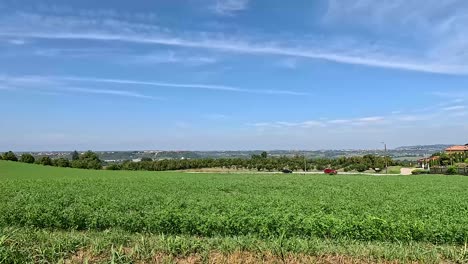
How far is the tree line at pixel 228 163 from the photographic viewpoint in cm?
8669

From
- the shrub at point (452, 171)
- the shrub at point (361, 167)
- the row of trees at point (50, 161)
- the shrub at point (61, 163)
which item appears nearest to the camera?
the shrub at point (452, 171)

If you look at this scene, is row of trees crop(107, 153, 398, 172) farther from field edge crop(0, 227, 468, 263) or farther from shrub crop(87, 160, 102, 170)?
field edge crop(0, 227, 468, 263)

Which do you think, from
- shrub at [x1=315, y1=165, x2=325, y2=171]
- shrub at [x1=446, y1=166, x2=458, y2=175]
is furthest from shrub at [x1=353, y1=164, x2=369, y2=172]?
shrub at [x1=446, y1=166, x2=458, y2=175]

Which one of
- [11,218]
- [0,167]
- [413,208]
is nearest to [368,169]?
[0,167]

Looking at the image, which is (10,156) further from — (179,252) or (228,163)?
(179,252)

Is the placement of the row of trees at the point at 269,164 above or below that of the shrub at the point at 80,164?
below

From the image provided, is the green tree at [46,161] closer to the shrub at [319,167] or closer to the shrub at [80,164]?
the shrub at [80,164]

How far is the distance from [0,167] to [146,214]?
57.7 meters

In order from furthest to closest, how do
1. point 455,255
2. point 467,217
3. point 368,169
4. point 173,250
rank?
1. point 368,169
2. point 467,217
3. point 455,255
4. point 173,250

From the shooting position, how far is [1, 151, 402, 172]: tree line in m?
86.7

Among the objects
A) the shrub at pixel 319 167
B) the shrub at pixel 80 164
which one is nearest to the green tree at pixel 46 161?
the shrub at pixel 80 164

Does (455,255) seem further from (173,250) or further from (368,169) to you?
(368,169)

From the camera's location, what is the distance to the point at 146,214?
42.5ft

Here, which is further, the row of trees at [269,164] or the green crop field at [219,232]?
the row of trees at [269,164]
